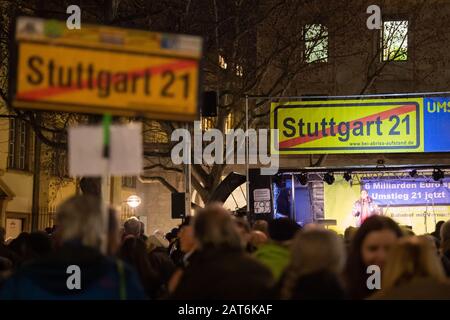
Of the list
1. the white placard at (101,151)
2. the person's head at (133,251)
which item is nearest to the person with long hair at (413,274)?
the white placard at (101,151)

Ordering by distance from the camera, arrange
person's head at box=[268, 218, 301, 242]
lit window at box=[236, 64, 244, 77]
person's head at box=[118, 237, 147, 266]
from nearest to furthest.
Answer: person's head at box=[268, 218, 301, 242] → person's head at box=[118, 237, 147, 266] → lit window at box=[236, 64, 244, 77]

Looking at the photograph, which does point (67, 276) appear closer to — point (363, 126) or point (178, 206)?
point (363, 126)

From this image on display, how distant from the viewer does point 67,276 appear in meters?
4.50

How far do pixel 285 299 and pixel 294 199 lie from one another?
13.1 meters

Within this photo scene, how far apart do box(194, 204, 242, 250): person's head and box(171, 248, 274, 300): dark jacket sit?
0.18 feet

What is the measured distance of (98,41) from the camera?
17.8 feet

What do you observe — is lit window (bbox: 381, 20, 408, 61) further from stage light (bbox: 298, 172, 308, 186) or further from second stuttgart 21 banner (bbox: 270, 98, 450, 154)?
second stuttgart 21 banner (bbox: 270, 98, 450, 154)

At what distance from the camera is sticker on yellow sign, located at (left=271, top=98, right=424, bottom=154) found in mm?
16250

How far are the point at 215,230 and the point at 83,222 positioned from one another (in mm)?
878

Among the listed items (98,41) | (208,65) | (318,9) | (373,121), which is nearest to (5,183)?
(208,65)

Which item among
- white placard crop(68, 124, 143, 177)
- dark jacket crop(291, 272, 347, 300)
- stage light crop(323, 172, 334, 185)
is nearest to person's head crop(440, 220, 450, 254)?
dark jacket crop(291, 272, 347, 300)

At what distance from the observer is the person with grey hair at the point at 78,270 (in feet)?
14.5

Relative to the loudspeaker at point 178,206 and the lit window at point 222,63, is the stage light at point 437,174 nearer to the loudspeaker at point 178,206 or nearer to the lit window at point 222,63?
the loudspeaker at point 178,206

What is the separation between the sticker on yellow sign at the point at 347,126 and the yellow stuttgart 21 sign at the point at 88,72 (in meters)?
11.2
